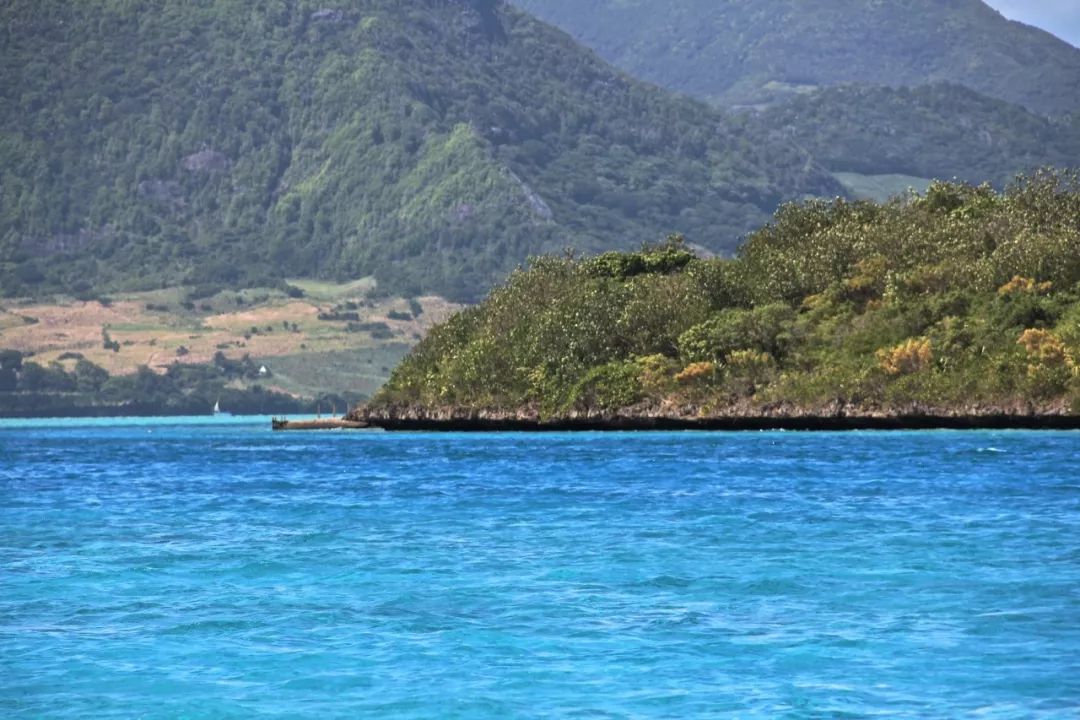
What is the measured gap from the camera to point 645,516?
237ft

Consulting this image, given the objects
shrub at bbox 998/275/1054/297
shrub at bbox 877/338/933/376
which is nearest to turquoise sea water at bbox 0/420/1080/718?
shrub at bbox 877/338/933/376

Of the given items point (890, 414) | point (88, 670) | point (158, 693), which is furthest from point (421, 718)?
point (890, 414)

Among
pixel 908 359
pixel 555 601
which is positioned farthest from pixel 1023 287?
pixel 555 601

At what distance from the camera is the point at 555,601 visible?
1785 inches

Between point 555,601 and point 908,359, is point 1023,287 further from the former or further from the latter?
point 555,601

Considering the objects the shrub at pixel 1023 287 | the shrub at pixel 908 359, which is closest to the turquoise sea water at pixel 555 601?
the shrub at pixel 908 359

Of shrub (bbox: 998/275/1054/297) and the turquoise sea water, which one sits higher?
shrub (bbox: 998/275/1054/297)

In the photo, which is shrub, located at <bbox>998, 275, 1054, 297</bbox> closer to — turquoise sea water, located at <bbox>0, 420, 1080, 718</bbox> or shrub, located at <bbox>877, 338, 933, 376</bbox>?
shrub, located at <bbox>877, 338, 933, 376</bbox>

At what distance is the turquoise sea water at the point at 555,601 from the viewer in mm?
33656

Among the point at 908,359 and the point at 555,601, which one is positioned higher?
the point at 908,359

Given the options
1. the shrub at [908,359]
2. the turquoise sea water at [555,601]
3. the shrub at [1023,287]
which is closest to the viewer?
the turquoise sea water at [555,601]

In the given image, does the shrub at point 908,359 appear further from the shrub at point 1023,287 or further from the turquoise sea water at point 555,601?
the turquoise sea water at point 555,601

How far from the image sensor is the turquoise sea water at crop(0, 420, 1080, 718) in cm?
3366

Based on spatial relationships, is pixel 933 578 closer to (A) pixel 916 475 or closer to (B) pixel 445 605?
(B) pixel 445 605
